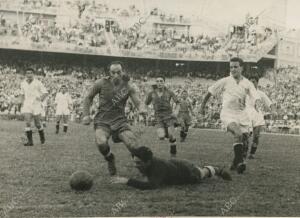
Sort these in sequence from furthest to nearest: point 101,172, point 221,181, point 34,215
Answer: point 101,172 < point 221,181 < point 34,215

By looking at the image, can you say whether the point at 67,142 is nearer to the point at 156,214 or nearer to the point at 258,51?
the point at 156,214

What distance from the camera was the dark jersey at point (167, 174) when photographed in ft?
14.2

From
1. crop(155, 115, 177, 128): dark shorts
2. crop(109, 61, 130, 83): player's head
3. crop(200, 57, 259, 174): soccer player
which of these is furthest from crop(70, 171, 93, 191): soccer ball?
crop(155, 115, 177, 128): dark shorts

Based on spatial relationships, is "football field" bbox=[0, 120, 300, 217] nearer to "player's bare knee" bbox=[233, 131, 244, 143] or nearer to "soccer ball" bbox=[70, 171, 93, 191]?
"soccer ball" bbox=[70, 171, 93, 191]

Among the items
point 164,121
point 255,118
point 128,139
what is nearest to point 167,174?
point 128,139

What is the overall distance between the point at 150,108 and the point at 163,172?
10.6 meters

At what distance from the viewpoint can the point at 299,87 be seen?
11.5 metres

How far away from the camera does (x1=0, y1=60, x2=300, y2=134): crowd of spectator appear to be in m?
12.4

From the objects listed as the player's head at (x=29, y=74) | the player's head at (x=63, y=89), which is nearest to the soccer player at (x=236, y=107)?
the player's head at (x=29, y=74)

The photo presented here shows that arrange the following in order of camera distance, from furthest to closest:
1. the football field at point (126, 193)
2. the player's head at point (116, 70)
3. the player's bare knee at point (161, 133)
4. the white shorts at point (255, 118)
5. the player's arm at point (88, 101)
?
the white shorts at point (255, 118), the player's bare knee at point (161, 133), the player's head at point (116, 70), the player's arm at point (88, 101), the football field at point (126, 193)

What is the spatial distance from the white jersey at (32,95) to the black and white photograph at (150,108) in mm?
21

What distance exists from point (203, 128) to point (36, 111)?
25.9 feet

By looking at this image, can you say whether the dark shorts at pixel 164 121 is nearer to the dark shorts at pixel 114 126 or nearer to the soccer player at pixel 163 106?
the soccer player at pixel 163 106

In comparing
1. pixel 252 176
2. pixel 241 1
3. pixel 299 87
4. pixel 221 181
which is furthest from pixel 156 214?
pixel 299 87
